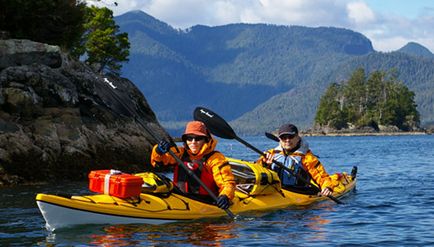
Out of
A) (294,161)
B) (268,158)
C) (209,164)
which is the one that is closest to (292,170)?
(294,161)

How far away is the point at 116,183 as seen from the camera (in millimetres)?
11242

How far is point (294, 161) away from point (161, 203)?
169 inches

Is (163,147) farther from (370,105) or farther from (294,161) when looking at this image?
(370,105)

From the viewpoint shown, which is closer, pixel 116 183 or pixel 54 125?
pixel 116 183

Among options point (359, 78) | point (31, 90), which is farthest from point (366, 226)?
point (359, 78)

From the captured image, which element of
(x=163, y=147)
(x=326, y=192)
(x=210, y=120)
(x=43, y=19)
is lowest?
(x=326, y=192)

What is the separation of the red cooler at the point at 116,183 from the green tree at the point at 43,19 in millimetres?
17919

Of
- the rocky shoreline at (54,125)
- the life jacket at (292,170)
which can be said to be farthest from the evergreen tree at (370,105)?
the life jacket at (292,170)

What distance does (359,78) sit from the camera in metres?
148

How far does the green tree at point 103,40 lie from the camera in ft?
175

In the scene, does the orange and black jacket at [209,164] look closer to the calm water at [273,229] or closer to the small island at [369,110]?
the calm water at [273,229]

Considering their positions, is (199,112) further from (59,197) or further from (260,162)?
(59,197)

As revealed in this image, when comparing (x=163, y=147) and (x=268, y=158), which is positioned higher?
(x=163, y=147)

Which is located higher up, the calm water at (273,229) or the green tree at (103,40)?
the green tree at (103,40)
